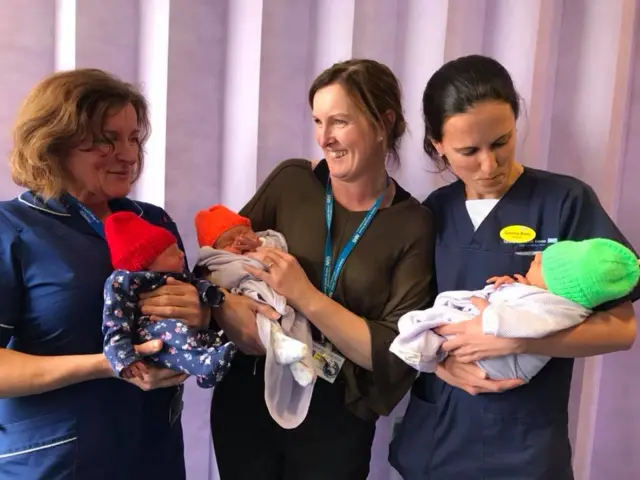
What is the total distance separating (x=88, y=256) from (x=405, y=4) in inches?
51.9

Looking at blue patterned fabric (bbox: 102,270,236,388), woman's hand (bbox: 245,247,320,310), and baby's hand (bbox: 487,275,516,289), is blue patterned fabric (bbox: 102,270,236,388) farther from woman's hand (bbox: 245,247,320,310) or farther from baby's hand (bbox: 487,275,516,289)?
baby's hand (bbox: 487,275,516,289)

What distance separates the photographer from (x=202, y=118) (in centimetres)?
198

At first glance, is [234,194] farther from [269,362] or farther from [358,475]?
[358,475]

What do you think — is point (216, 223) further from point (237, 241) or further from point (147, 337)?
point (147, 337)

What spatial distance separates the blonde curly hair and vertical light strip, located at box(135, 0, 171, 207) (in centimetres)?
58

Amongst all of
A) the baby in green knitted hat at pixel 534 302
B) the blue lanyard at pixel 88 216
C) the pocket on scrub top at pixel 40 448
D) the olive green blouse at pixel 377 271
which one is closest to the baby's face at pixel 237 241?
the olive green blouse at pixel 377 271

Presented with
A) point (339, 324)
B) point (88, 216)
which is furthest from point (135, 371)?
point (339, 324)

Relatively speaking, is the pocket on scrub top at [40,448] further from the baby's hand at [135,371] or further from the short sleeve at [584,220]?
the short sleeve at [584,220]

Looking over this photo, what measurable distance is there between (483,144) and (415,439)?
0.77 m

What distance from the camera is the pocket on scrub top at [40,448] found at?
124 cm

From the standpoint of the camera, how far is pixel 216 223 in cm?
157

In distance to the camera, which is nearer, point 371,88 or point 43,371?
point 43,371

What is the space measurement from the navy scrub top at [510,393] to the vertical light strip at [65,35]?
123 cm

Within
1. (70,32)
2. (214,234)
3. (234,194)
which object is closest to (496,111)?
(214,234)
